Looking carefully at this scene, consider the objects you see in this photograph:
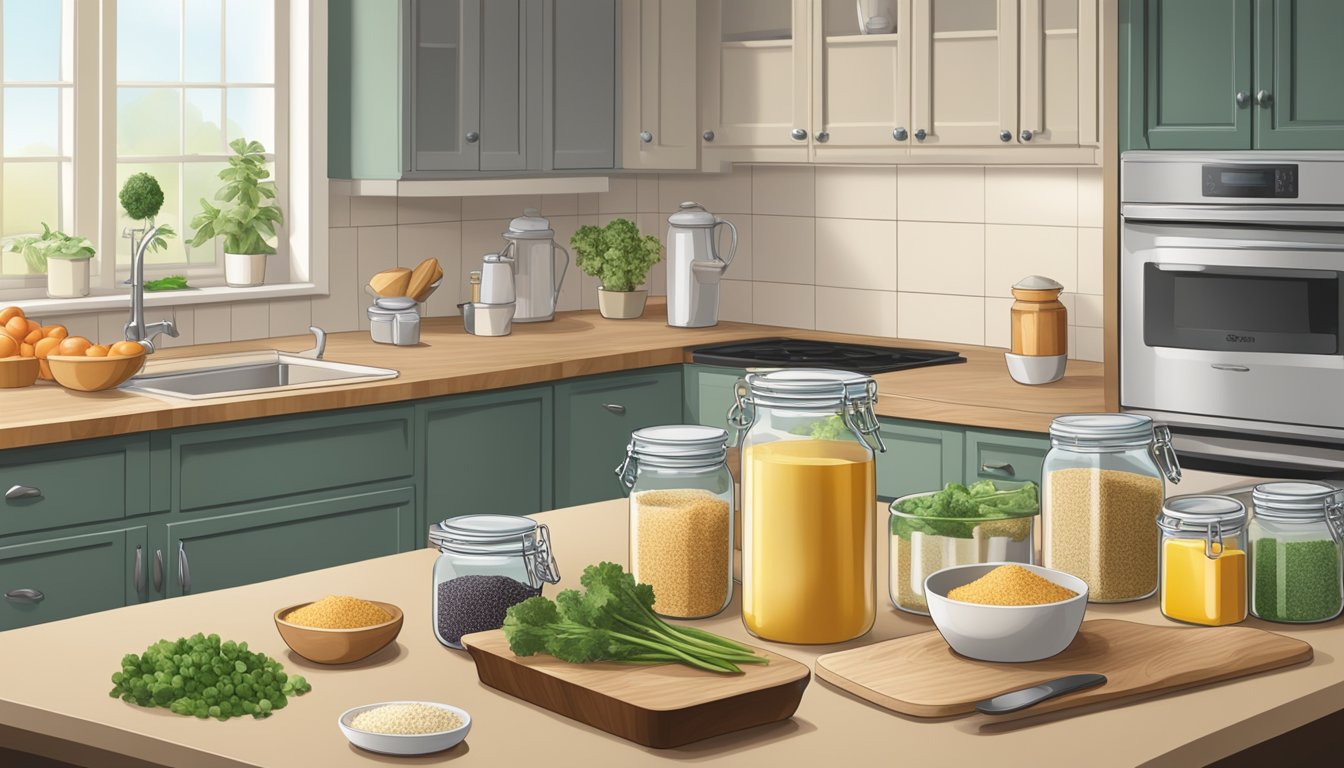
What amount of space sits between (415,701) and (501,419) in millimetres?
2506

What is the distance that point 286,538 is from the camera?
11.9 ft

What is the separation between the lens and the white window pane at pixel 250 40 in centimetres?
454

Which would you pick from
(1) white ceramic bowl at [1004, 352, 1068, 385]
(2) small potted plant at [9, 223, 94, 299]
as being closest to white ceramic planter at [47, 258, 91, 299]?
(2) small potted plant at [9, 223, 94, 299]

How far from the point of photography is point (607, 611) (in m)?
Answer: 1.60

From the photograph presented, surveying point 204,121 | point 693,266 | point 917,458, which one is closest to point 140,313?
point 204,121

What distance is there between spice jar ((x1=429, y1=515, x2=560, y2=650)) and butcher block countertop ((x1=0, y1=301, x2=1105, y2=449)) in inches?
67.2

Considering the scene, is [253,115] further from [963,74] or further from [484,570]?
[484,570]

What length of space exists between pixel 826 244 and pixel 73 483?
2.51m

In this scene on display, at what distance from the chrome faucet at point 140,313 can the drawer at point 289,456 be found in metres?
0.51

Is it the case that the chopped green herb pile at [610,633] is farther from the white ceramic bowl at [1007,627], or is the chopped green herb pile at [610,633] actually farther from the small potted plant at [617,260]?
the small potted plant at [617,260]

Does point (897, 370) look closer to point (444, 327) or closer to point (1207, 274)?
point (1207, 274)

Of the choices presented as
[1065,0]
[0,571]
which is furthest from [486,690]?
[1065,0]

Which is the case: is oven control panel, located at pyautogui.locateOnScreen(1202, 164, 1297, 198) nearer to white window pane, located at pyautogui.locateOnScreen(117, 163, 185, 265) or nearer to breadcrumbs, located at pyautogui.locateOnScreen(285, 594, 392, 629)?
breadcrumbs, located at pyautogui.locateOnScreen(285, 594, 392, 629)

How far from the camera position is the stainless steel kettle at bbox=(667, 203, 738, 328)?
191 inches
